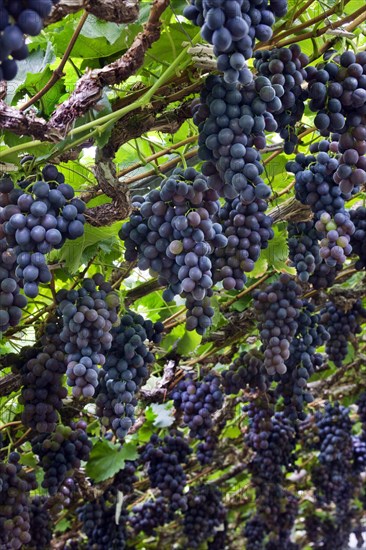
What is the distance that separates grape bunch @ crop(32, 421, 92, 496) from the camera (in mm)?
3090

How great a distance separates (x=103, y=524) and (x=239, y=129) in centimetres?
347

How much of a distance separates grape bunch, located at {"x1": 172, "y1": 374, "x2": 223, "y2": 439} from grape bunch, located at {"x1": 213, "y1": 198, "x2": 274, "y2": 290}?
1669 mm

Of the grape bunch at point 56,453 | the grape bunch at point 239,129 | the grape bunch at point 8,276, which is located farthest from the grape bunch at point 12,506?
the grape bunch at point 239,129

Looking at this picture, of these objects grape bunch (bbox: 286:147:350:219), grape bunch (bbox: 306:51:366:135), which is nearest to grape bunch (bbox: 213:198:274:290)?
grape bunch (bbox: 286:147:350:219)

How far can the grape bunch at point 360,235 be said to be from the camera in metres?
2.85

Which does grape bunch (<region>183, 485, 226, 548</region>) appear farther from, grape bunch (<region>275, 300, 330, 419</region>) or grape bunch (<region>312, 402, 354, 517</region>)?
grape bunch (<region>275, 300, 330, 419</region>)

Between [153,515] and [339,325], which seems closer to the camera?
[339,325]

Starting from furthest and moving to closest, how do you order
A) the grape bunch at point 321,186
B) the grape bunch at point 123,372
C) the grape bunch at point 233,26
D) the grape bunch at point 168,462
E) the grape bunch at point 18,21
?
1. the grape bunch at point 168,462
2. the grape bunch at point 123,372
3. the grape bunch at point 321,186
4. the grape bunch at point 233,26
5. the grape bunch at point 18,21

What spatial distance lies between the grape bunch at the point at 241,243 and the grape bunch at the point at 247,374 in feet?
4.52

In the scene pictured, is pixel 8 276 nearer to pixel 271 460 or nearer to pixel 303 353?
pixel 303 353

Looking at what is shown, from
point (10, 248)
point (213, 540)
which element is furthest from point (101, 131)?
point (213, 540)

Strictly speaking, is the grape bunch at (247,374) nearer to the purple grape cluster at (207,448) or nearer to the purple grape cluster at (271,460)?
the purple grape cluster at (271,460)

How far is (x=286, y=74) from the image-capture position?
1.75 metres

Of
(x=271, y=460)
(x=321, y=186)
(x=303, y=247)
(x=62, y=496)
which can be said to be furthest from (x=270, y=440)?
(x=321, y=186)
